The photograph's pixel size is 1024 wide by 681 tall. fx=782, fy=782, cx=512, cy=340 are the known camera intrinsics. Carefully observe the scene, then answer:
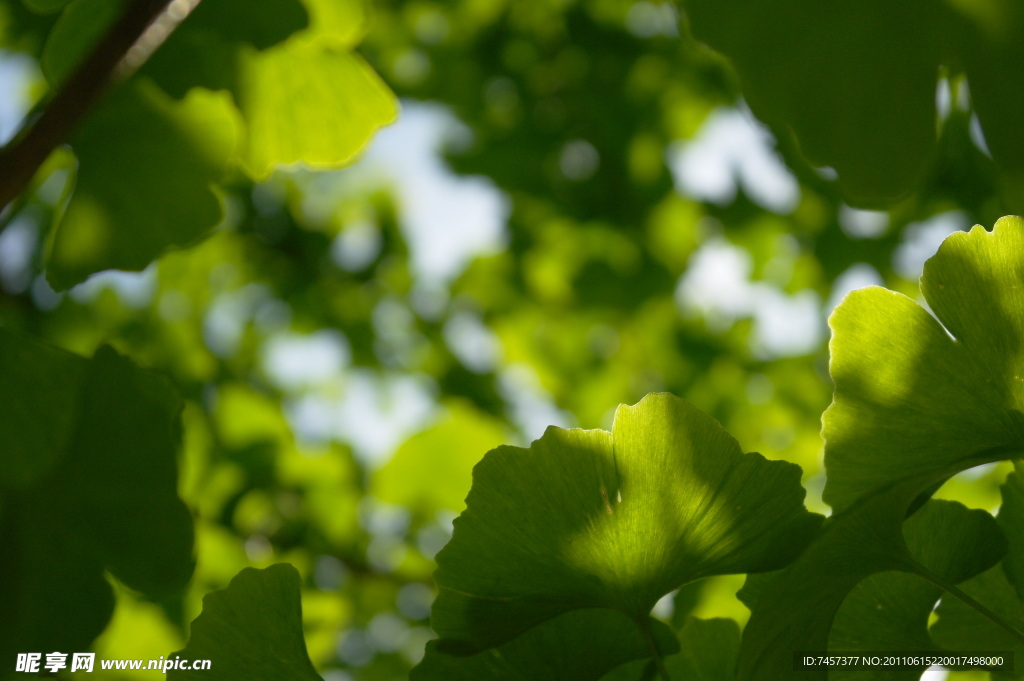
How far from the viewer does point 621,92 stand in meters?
1.43

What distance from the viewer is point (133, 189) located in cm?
39

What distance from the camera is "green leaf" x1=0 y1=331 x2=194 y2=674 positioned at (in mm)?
338

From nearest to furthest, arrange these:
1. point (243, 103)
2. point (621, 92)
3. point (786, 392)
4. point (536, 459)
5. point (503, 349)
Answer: point (536, 459) < point (243, 103) < point (621, 92) < point (786, 392) < point (503, 349)

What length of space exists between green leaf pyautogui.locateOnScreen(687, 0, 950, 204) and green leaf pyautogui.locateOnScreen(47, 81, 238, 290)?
288 mm

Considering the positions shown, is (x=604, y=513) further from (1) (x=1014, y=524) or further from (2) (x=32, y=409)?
(2) (x=32, y=409)

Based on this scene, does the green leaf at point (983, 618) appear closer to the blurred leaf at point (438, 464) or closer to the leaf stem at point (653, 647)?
the leaf stem at point (653, 647)

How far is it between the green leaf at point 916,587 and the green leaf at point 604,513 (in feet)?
0.19

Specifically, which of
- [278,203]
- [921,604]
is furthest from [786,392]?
[921,604]

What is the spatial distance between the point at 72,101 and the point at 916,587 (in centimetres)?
38

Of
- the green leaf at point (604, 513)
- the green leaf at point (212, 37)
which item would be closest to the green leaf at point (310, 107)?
the green leaf at point (212, 37)

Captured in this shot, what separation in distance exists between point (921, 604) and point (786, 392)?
133 centimetres

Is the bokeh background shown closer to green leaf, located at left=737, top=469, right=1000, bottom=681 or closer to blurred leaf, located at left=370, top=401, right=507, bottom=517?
blurred leaf, located at left=370, top=401, right=507, bottom=517

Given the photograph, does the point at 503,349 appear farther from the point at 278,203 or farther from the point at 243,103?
the point at 243,103

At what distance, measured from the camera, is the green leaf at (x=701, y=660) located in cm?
29
